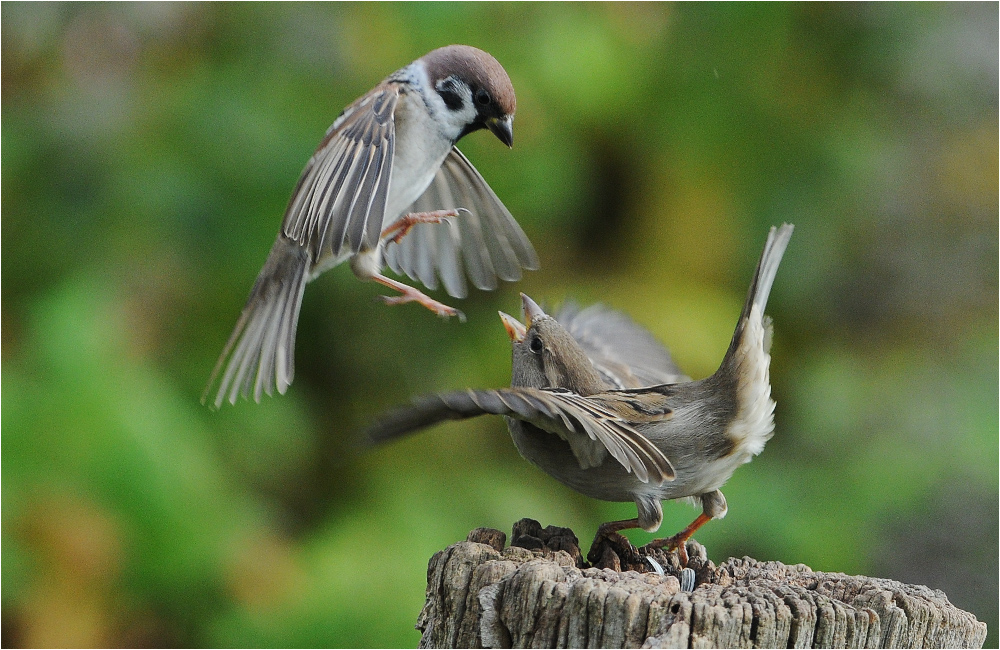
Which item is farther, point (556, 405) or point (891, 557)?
point (891, 557)

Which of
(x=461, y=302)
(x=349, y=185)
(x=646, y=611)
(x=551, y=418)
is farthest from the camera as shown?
(x=461, y=302)

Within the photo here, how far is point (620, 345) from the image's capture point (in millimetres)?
3662

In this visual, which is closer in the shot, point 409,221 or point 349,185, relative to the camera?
point 349,185

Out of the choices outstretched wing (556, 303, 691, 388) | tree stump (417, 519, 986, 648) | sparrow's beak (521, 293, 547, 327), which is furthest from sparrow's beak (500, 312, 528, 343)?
tree stump (417, 519, 986, 648)

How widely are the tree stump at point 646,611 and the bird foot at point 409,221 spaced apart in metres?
1.06

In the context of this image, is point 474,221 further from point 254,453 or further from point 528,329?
point 254,453

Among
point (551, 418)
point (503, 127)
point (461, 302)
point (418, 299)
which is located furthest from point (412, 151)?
point (461, 302)

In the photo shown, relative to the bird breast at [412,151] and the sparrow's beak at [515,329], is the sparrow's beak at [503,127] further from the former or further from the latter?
the sparrow's beak at [515,329]

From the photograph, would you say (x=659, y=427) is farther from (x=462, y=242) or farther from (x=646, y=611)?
(x=462, y=242)

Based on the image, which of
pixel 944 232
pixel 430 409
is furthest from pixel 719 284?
pixel 430 409

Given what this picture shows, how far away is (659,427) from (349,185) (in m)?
1.09

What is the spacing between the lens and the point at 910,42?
217 inches

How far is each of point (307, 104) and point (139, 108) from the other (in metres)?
0.84

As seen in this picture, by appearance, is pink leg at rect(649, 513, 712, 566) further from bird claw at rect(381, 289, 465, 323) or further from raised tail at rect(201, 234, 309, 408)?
raised tail at rect(201, 234, 309, 408)
